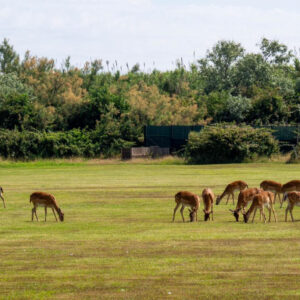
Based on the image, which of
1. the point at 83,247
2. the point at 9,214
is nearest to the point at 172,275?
the point at 83,247

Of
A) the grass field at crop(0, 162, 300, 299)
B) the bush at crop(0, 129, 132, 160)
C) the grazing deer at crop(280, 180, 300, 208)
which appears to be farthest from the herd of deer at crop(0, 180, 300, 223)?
the bush at crop(0, 129, 132, 160)

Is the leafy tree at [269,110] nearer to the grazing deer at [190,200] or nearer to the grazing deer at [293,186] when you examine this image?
the grazing deer at [293,186]

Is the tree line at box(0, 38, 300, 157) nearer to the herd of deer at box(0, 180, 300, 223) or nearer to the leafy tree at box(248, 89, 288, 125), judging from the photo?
the leafy tree at box(248, 89, 288, 125)

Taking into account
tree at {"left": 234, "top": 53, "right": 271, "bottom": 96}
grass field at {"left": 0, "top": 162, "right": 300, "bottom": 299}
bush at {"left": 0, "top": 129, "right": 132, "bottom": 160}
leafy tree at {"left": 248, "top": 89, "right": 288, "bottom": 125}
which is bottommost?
grass field at {"left": 0, "top": 162, "right": 300, "bottom": 299}

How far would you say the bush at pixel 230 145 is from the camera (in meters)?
71.4

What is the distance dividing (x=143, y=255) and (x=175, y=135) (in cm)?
6245

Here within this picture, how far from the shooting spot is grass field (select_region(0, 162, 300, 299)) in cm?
1395

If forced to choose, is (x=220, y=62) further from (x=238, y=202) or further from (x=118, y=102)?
(x=238, y=202)

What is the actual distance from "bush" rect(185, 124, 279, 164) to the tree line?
40.2ft

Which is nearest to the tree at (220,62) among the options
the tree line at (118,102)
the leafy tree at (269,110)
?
the tree line at (118,102)

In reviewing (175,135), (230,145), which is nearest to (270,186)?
(230,145)

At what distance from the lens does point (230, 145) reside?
71.2 metres

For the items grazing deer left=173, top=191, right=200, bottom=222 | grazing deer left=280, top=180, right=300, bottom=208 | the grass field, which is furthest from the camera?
grazing deer left=280, top=180, right=300, bottom=208

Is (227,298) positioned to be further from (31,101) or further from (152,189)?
(31,101)
